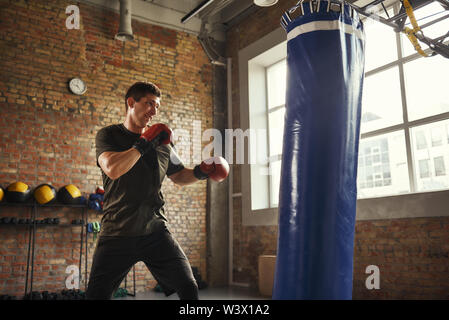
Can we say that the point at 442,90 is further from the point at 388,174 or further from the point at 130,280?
the point at 130,280

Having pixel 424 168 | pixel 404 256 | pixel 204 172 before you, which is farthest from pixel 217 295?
pixel 204 172

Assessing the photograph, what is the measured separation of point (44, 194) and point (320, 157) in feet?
14.2

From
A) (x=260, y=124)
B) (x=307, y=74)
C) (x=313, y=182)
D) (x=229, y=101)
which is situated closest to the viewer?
(x=313, y=182)

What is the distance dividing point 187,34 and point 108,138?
5.08 meters

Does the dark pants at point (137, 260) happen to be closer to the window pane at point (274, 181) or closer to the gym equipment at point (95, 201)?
the gym equipment at point (95, 201)

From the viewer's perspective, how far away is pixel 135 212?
2416 millimetres

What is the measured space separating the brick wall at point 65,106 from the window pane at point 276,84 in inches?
54.9

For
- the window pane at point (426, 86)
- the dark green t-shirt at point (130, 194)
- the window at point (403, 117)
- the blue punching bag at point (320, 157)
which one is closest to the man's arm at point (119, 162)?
the dark green t-shirt at point (130, 194)

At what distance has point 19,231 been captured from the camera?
515 cm

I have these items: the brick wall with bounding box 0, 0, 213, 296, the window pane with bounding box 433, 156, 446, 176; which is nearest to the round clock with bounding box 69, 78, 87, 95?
the brick wall with bounding box 0, 0, 213, 296

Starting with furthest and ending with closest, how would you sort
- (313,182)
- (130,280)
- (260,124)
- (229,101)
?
(229,101)
(260,124)
(130,280)
(313,182)

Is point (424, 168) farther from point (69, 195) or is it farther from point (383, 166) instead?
point (69, 195)
